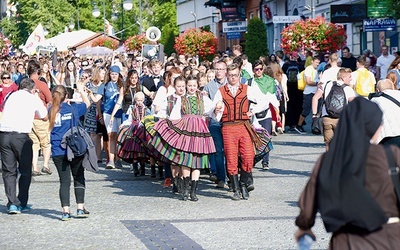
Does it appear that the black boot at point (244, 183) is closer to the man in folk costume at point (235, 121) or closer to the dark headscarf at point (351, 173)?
the man in folk costume at point (235, 121)

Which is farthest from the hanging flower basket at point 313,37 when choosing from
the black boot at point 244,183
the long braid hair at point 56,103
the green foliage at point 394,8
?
the long braid hair at point 56,103

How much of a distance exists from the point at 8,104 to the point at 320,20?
18923 millimetres

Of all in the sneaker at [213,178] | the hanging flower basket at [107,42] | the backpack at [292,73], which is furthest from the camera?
the hanging flower basket at [107,42]

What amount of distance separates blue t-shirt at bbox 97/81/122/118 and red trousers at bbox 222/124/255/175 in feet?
16.4

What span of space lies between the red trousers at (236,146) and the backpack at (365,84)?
5.90 m

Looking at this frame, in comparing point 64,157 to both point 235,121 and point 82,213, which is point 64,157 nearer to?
point 82,213

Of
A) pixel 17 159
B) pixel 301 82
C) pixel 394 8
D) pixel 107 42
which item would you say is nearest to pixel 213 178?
pixel 17 159

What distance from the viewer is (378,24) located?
30797 millimetres

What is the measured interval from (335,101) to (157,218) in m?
4.17

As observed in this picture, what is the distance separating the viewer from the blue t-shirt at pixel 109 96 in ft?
60.3

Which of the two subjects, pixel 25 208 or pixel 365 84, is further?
pixel 365 84

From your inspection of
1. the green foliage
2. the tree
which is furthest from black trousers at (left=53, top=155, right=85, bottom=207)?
the tree

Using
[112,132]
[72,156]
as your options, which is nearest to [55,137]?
[72,156]

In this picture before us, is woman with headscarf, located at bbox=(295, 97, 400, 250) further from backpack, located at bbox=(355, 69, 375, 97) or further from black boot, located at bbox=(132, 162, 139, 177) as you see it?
backpack, located at bbox=(355, 69, 375, 97)
